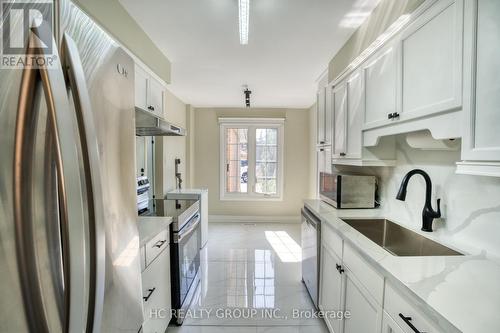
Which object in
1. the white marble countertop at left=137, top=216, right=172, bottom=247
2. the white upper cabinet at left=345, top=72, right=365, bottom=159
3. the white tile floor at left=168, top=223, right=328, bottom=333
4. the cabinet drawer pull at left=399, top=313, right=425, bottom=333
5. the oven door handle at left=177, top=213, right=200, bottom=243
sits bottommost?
the white tile floor at left=168, top=223, right=328, bottom=333

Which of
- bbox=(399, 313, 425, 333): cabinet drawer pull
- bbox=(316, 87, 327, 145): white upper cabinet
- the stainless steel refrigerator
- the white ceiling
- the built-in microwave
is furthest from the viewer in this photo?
bbox=(316, 87, 327, 145): white upper cabinet

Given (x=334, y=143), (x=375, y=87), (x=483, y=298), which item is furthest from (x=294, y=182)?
(x=483, y=298)

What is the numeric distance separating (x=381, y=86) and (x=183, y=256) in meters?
2.07

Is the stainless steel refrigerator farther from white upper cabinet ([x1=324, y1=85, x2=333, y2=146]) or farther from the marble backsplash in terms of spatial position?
white upper cabinet ([x1=324, y1=85, x2=333, y2=146])

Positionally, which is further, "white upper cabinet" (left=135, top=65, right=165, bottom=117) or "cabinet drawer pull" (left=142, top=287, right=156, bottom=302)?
"white upper cabinet" (left=135, top=65, right=165, bottom=117)

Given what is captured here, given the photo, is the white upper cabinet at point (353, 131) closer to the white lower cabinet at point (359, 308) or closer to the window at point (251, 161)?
the white lower cabinet at point (359, 308)

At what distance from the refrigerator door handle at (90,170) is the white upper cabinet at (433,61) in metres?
1.40

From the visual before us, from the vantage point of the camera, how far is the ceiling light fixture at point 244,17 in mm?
1668

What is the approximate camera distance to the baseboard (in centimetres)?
533

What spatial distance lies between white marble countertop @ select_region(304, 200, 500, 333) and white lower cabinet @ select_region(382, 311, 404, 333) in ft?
0.57

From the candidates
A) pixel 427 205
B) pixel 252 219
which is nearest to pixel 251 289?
pixel 427 205

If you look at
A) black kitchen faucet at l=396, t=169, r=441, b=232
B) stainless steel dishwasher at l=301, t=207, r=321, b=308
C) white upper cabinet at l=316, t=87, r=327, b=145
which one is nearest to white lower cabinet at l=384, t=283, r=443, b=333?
black kitchen faucet at l=396, t=169, r=441, b=232

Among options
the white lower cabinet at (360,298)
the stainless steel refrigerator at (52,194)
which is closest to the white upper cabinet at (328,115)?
the white lower cabinet at (360,298)

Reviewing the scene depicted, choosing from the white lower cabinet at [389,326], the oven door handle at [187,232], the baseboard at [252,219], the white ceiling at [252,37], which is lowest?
the baseboard at [252,219]
